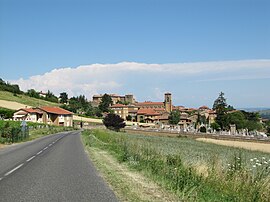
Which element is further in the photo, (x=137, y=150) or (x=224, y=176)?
(x=137, y=150)

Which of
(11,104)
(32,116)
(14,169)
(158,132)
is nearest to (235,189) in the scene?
(14,169)

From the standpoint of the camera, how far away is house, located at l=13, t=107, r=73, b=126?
113 m

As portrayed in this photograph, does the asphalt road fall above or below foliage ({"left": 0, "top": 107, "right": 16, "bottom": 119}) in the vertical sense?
below

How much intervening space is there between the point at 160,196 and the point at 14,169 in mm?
8368

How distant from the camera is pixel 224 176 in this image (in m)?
11.8

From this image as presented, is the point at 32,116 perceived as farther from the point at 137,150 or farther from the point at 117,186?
the point at 117,186

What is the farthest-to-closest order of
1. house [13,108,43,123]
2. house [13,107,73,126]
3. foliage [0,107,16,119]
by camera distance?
house [13,107,73,126], house [13,108,43,123], foliage [0,107,16,119]

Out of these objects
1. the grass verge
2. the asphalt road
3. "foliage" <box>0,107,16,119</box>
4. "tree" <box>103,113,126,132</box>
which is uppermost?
"foliage" <box>0,107,16,119</box>

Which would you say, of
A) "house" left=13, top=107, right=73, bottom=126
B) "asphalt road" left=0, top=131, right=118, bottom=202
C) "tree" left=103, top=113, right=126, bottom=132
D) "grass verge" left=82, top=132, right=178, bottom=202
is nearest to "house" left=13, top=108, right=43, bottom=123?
"house" left=13, top=107, right=73, bottom=126

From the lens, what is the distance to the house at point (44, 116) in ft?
370

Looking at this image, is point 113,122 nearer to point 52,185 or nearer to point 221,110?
point 221,110

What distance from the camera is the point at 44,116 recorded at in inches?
4678

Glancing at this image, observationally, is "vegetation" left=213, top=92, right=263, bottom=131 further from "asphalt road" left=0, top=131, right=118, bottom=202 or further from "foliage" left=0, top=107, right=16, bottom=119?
"asphalt road" left=0, top=131, right=118, bottom=202

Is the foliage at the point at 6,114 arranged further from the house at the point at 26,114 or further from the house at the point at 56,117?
the house at the point at 56,117
